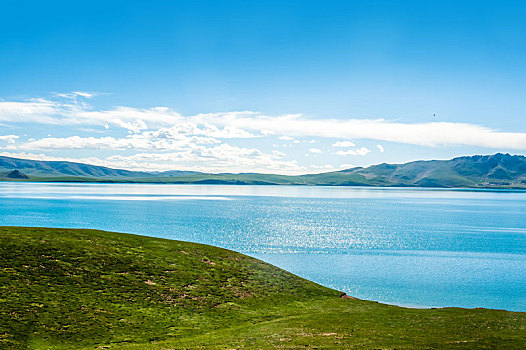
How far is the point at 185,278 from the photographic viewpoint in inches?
1674

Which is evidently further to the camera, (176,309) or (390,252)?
(390,252)

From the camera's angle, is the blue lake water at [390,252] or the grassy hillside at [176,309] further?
the blue lake water at [390,252]

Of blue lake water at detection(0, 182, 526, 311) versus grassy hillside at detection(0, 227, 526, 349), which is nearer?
grassy hillside at detection(0, 227, 526, 349)

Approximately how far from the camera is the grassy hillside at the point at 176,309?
26.2 meters

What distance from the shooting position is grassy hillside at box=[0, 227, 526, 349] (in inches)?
1033

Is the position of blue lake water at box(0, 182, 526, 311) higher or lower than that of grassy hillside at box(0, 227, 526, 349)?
lower

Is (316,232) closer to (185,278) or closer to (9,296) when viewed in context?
(185,278)

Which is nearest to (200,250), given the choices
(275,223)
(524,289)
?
(524,289)

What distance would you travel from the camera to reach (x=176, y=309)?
3497 centimetres

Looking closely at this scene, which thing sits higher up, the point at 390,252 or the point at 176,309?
the point at 176,309

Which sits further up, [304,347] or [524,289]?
[304,347]

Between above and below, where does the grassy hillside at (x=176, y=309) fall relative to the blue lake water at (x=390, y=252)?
above

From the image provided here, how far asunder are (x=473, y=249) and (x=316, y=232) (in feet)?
141

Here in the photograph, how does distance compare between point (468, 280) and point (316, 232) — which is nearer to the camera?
point (468, 280)
